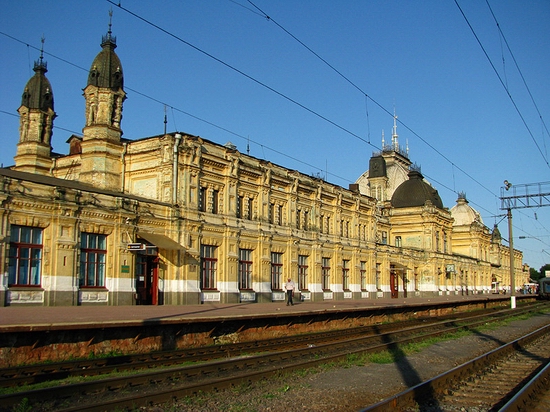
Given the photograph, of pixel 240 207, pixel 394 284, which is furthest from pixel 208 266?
pixel 394 284

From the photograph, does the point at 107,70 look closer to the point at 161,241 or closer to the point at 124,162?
the point at 124,162

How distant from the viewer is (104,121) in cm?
3316

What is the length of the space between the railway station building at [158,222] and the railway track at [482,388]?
1631 cm

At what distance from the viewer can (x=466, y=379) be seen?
12805mm

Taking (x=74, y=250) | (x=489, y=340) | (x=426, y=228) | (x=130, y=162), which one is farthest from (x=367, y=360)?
(x=426, y=228)

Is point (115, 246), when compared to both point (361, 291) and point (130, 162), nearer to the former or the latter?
point (130, 162)

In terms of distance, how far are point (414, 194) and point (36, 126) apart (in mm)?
43827

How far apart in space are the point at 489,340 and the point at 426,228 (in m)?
41.8

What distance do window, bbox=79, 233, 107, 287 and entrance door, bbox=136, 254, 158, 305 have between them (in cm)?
209

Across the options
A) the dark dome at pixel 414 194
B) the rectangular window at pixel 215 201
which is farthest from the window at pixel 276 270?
the dark dome at pixel 414 194

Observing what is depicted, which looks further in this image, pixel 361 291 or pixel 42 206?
pixel 361 291

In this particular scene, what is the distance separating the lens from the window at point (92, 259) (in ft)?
81.5

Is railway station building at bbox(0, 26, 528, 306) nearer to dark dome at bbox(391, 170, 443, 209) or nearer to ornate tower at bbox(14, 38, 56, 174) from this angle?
ornate tower at bbox(14, 38, 56, 174)

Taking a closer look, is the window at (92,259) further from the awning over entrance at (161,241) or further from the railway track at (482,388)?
the railway track at (482,388)
